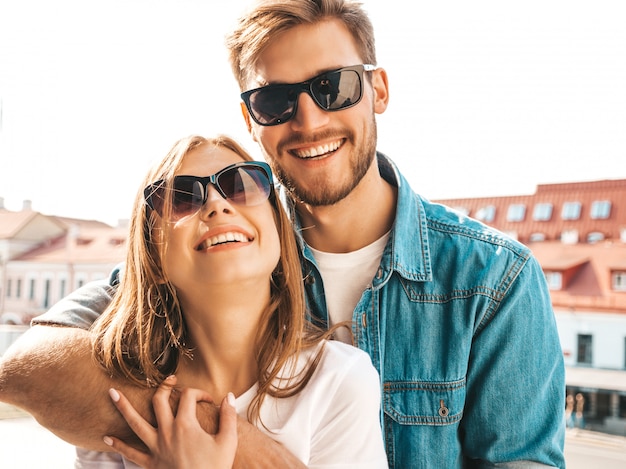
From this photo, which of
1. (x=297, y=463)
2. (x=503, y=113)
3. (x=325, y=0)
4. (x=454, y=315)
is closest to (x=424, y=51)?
(x=503, y=113)

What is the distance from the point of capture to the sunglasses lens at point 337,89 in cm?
98

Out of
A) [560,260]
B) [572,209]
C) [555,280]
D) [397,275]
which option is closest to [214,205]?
[397,275]

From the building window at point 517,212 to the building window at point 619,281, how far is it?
48.5 inches

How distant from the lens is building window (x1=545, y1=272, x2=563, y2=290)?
626 cm

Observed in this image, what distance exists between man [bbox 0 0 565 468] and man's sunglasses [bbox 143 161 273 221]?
0.77 feet

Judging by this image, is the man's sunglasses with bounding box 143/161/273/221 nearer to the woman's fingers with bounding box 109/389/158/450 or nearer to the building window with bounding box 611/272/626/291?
the woman's fingers with bounding box 109/389/158/450

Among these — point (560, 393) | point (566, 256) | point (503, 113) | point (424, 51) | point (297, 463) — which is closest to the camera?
point (297, 463)

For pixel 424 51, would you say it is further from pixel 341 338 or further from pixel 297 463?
pixel 297 463

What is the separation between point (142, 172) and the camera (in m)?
0.85

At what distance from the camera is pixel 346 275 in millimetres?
1056

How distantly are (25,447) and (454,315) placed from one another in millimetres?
1674

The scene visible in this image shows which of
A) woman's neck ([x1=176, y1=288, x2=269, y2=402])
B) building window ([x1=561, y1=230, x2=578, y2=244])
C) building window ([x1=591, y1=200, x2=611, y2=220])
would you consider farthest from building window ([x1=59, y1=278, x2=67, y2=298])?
building window ([x1=561, y1=230, x2=578, y2=244])

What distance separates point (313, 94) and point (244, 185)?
0.93 ft

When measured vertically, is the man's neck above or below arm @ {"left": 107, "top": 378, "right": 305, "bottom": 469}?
above
